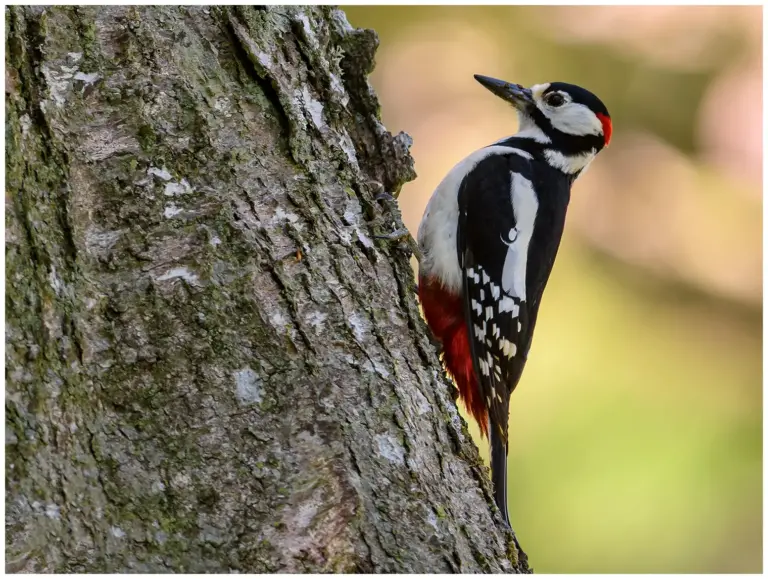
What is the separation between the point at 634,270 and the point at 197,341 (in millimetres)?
2301

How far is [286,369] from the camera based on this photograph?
1.46 m

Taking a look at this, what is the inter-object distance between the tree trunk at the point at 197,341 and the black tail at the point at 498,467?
1.46ft

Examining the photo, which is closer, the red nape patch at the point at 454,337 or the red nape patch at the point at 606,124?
the red nape patch at the point at 454,337

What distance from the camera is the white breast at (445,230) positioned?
2.41 metres

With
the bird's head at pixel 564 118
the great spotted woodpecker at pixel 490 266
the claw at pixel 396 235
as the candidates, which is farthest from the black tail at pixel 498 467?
the bird's head at pixel 564 118

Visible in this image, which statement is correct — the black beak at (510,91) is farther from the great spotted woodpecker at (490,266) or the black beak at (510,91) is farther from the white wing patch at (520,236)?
the white wing patch at (520,236)

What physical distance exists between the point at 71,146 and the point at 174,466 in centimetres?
59

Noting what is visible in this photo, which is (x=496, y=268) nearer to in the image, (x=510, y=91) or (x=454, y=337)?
(x=454, y=337)

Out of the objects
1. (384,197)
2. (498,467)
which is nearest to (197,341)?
(384,197)

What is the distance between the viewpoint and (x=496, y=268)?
241 cm

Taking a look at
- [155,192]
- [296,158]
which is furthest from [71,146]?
[296,158]

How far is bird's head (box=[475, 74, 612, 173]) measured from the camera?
9.12 ft

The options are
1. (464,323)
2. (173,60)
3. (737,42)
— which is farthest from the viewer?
(737,42)

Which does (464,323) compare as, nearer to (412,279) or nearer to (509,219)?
(509,219)
